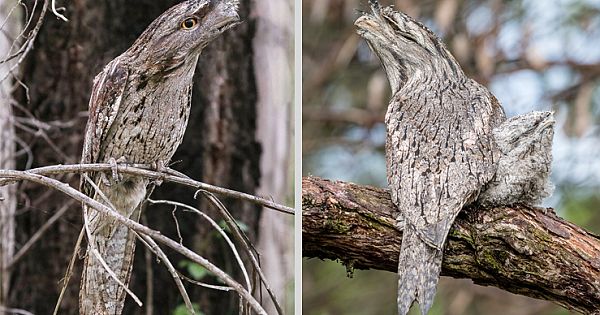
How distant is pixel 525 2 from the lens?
10.4ft

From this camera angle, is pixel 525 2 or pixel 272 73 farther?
pixel 525 2

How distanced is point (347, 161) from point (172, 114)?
58.8 inches

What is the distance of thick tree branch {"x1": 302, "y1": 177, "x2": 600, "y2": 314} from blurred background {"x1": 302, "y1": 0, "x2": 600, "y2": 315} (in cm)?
103

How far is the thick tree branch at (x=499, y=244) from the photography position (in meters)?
1.74

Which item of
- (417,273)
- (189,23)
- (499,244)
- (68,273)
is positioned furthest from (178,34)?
(499,244)

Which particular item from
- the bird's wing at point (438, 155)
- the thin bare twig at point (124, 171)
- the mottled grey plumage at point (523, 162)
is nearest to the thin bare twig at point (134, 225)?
the thin bare twig at point (124, 171)

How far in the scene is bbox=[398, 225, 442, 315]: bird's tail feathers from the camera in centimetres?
165

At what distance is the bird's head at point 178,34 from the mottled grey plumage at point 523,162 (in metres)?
0.60

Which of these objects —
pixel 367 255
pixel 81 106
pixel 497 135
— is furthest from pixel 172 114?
pixel 497 135

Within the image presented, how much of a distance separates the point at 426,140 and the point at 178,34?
52 centimetres

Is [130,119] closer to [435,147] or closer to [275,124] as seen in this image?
[275,124]

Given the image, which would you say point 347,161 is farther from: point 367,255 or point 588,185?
point 367,255

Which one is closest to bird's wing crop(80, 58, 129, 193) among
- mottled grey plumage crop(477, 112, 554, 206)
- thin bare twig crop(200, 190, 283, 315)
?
thin bare twig crop(200, 190, 283, 315)

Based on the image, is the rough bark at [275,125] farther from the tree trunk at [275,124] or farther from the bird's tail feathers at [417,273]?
the bird's tail feathers at [417,273]
